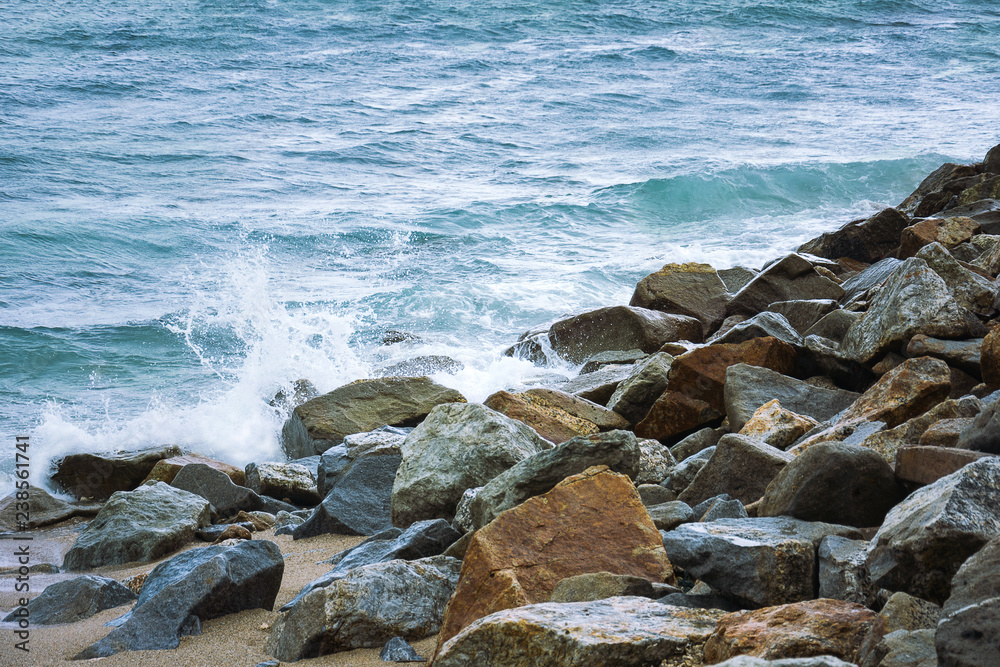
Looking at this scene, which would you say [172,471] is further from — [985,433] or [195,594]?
[985,433]

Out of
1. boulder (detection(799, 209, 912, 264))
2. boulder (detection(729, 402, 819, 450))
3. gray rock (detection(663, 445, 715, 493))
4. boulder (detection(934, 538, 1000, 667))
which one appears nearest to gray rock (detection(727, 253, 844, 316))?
boulder (detection(799, 209, 912, 264))

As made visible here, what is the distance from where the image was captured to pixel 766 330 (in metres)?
5.16

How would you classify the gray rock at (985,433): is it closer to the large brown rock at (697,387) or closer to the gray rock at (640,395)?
the large brown rock at (697,387)

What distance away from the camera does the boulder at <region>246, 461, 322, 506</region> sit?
5.15 m

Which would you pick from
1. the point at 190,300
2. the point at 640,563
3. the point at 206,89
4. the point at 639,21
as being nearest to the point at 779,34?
the point at 639,21

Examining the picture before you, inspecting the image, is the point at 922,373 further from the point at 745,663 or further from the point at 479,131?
the point at 479,131

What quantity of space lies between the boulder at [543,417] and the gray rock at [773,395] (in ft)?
2.67

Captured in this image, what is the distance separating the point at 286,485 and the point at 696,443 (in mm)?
2541

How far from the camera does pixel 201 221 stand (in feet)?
46.0

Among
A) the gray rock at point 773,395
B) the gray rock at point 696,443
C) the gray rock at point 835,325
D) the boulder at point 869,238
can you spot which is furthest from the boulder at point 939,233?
the gray rock at point 696,443

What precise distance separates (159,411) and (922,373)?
6.20m

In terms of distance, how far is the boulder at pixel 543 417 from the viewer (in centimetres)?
453

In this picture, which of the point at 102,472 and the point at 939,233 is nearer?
the point at 102,472

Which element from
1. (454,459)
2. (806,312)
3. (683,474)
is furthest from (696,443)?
(806,312)
